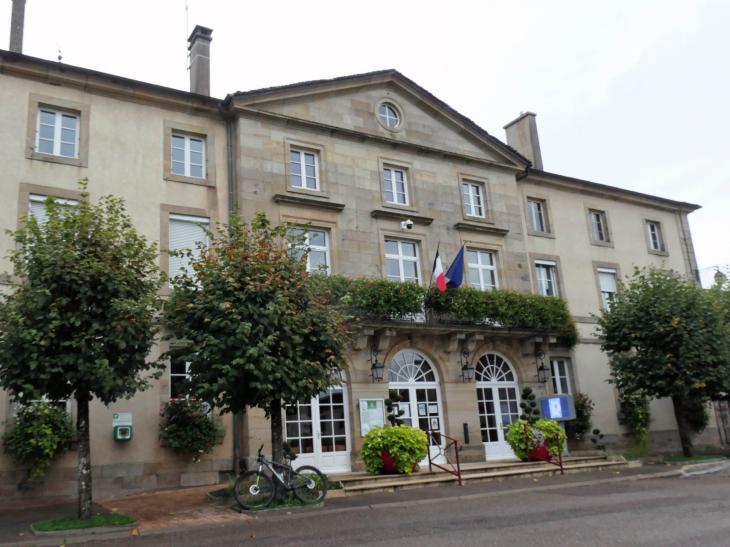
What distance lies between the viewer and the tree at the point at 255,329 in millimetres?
10641

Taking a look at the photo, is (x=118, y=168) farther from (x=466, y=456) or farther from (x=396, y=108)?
(x=466, y=456)

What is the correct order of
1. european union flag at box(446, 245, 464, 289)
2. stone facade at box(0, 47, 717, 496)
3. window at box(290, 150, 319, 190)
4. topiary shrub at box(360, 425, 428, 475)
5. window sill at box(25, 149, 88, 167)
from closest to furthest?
topiary shrub at box(360, 425, 428, 475) → stone facade at box(0, 47, 717, 496) → window sill at box(25, 149, 88, 167) → european union flag at box(446, 245, 464, 289) → window at box(290, 150, 319, 190)

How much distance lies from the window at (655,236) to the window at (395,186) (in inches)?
428

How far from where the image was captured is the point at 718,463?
55.8ft

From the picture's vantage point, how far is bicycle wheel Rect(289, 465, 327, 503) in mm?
10961

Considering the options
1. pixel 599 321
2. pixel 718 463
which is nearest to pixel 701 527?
pixel 718 463

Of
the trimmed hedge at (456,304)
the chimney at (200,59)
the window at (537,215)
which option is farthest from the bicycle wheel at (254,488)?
the window at (537,215)

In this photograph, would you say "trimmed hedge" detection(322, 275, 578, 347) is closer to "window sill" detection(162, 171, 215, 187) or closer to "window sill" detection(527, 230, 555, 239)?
"window sill" detection(527, 230, 555, 239)

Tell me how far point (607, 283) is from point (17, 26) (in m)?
18.9

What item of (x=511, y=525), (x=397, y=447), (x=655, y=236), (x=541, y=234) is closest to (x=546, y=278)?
(x=541, y=234)

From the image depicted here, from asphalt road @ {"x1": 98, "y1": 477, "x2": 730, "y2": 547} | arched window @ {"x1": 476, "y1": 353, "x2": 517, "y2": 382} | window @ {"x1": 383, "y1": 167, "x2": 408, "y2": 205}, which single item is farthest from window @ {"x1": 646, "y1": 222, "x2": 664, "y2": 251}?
asphalt road @ {"x1": 98, "y1": 477, "x2": 730, "y2": 547}

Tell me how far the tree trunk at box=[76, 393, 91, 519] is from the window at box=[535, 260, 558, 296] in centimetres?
1480

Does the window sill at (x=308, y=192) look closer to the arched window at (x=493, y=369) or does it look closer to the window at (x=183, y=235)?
the window at (x=183, y=235)

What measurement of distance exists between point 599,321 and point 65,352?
1489 cm
